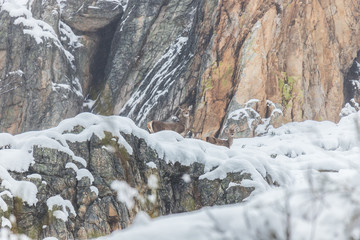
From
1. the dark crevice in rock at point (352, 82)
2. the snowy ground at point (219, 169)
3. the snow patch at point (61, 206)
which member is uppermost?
the dark crevice in rock at point (352, 82)

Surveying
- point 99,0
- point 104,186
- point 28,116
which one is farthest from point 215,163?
point 99,0

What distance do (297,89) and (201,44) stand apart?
17.8 feet

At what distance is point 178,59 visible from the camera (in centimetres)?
2691

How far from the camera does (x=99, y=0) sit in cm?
3092

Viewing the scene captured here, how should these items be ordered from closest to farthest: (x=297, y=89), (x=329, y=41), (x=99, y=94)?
(x=297, y=89) → (x=329, y=41) → (x=99, y=94)

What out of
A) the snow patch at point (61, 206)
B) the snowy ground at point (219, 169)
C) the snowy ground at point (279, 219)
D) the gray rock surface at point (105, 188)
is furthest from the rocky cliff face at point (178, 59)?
the snowy ground at point (279, 219)

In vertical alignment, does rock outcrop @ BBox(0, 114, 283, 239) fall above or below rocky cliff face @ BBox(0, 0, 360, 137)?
below

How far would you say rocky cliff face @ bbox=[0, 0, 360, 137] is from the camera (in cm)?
2442

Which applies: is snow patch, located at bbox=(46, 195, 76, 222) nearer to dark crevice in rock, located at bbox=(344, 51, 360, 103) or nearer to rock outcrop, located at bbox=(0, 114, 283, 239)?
rock outcrop, located at bbox=(0, 114, 283, 239)

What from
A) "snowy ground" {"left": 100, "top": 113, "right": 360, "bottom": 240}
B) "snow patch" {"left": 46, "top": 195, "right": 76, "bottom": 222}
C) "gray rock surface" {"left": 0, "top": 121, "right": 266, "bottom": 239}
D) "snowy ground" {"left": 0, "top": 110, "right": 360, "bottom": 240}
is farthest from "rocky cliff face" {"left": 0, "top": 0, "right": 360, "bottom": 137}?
"snowy ground" {"left": 100, "top": 113, "right": 360, "bottom": 240}

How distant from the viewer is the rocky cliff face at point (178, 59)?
24.4 m

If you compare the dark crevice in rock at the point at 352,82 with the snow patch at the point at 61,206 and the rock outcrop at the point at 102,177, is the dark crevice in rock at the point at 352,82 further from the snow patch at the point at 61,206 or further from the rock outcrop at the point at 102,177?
the snow patch at the point at 61,206

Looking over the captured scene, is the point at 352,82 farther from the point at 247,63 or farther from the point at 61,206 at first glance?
the point at 61,206

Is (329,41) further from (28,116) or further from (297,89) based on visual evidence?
(28,116)
